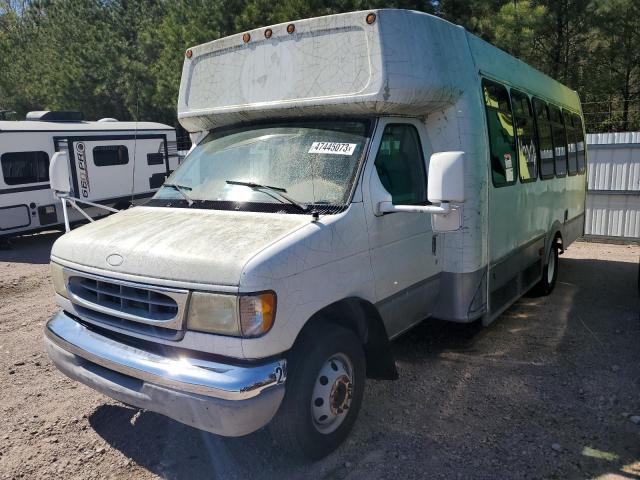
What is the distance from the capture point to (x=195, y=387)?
279 centimetres

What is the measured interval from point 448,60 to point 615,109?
1575cm

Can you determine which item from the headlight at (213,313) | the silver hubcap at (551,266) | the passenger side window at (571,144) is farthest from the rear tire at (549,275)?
the headlight at (213,313)

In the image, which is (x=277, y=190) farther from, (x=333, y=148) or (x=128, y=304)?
(x=128, y=304)

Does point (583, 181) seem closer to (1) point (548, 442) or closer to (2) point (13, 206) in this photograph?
(1) point (548, 442)

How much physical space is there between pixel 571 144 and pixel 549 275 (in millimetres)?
2179

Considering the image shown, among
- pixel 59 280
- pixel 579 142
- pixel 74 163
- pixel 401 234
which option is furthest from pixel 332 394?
pixel 74 163

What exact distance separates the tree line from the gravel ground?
27.5ft

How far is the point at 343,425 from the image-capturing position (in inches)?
138

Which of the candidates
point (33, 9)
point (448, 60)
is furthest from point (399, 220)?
point (33, 9)

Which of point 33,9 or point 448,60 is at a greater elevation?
point 33,9

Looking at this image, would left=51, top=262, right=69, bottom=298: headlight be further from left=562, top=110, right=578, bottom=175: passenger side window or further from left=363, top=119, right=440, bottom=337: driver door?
left=562, top=110, right=578, bottom=175: passenger side window

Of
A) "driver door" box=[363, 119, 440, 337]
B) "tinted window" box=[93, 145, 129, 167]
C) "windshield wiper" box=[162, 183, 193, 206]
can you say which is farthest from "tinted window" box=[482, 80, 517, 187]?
"tinted window" box=[93, 145, 129, 167]

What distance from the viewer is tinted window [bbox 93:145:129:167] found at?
13219 mm

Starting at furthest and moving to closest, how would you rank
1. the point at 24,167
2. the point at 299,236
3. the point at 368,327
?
the point at 24,167 → the point at 368,327 → the point at 299,236
